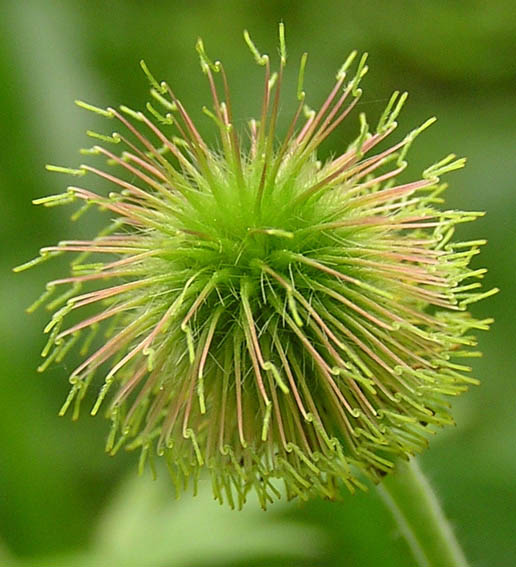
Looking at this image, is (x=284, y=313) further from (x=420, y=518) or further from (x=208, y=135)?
(x=208, y=135)

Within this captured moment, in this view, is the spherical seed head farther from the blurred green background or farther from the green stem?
the blurred green background

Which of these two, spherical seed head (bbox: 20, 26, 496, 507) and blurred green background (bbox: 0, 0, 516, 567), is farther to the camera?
blurred green background (bbox: 0, 0, 516, 567)

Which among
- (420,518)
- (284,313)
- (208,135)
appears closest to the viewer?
(284,313)

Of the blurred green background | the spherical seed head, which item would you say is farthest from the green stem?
the blurred green background

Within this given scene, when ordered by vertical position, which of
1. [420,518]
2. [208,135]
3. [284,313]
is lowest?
[420,518]

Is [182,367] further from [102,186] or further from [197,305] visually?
[102,186]

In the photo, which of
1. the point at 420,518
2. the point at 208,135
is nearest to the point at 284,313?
the point at 420,518

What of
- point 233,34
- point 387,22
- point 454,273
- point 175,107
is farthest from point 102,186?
point 454,273
